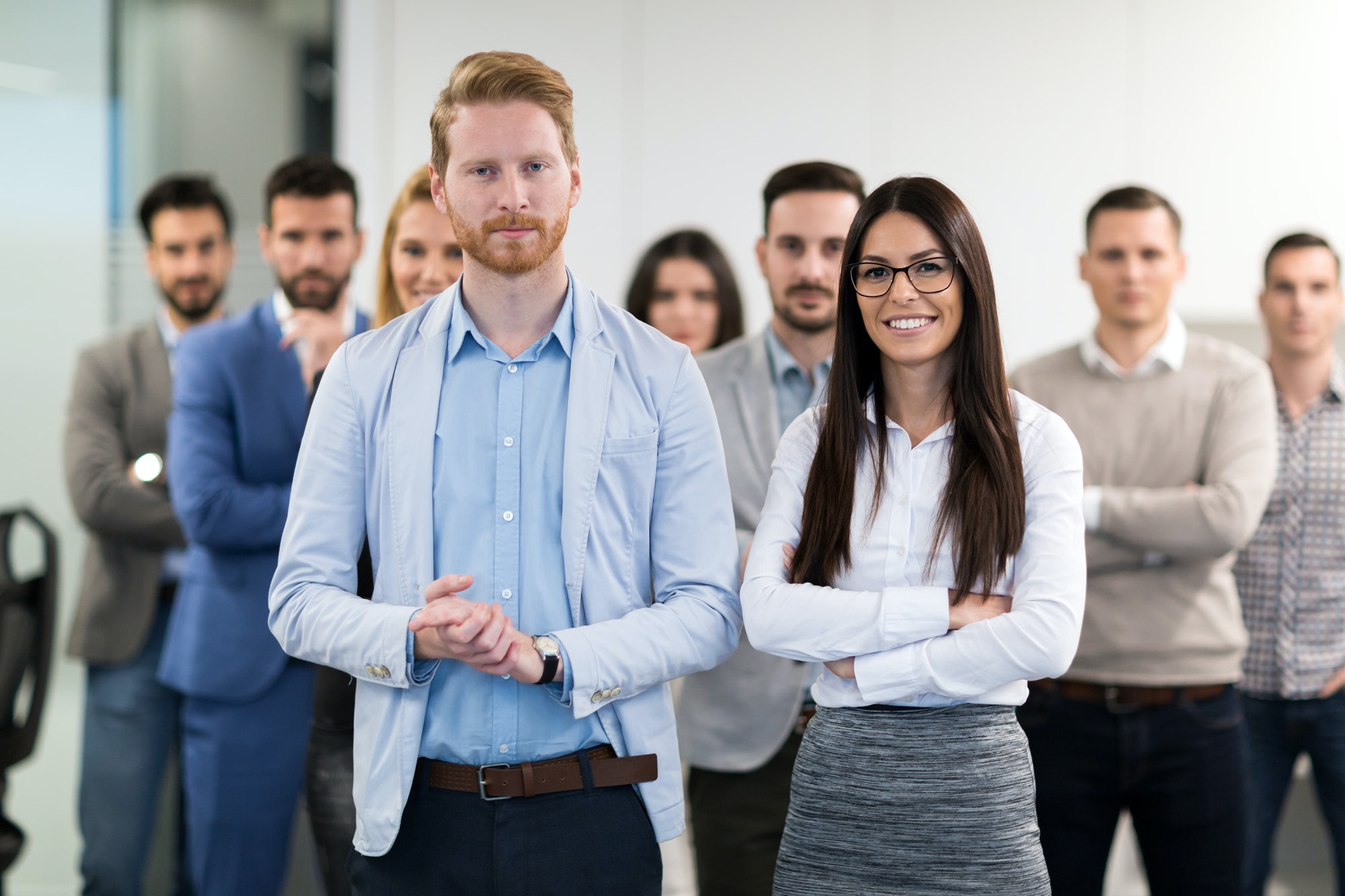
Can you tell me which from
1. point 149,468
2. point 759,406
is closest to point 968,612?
point 759,406

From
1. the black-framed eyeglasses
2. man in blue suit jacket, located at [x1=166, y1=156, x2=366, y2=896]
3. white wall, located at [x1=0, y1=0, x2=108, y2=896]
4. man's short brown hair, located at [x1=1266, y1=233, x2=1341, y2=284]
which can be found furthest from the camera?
white wall, located at [x1=0, y1=0, x2=108, y2=896]

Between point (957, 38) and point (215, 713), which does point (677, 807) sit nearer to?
point (215, 713)

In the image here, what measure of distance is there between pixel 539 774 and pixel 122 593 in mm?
2155

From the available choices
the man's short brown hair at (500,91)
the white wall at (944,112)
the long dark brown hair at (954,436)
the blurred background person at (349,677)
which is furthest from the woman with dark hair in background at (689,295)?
the man's short brown hair at (500,91)

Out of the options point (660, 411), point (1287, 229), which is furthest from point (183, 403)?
point (1287, 229)

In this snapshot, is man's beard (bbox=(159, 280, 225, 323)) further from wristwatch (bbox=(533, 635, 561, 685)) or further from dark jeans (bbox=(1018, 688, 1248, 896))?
dark jeans (bbox=(1018, 688, 1248, 896))

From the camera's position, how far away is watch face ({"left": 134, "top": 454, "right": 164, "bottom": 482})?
10.7 ft

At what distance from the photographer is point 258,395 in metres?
2.73

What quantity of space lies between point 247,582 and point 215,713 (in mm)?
364

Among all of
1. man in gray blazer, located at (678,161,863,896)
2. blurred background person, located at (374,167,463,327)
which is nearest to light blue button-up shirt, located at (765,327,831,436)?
man in gray blazer, located at (678,161,863,896)

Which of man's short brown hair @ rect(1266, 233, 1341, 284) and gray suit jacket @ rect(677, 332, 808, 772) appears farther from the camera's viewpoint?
man's short brown hair @ rect(1266, 233, 1341, 284)

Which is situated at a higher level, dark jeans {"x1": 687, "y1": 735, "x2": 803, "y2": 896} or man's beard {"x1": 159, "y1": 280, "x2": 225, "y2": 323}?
man's beard {"x1": 159, "y1": 280, "x2": 225, "y2": 323}

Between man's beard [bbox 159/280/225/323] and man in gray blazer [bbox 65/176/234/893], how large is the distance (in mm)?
122

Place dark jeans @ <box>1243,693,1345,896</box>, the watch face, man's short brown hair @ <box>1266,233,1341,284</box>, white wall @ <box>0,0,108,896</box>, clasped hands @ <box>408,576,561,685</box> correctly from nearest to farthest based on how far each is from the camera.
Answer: clasped hands @ <box>408,576,561,685</box>, dark jeans @ <box>1243,693,1345,896</box>, the watch face, man's short brown hair @ <box>1266,233,1341,284</box>, white wall @ <box>0,0,108,896</box>
